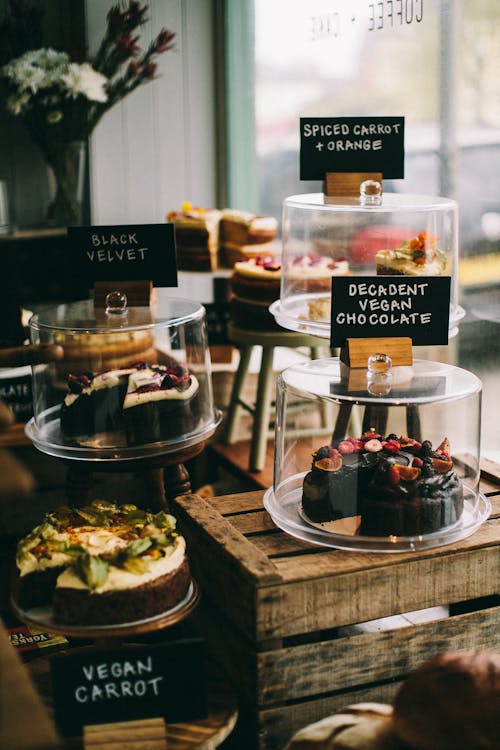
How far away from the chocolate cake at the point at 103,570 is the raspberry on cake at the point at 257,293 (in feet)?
4.16

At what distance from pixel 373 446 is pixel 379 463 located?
6 centimetres

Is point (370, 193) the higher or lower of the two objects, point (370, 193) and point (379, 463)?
the higher

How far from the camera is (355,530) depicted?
190 centimetres

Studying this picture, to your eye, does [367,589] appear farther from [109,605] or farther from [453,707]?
[109,605]

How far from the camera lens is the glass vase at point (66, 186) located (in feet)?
12.9

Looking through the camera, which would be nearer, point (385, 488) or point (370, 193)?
point (385, 488)

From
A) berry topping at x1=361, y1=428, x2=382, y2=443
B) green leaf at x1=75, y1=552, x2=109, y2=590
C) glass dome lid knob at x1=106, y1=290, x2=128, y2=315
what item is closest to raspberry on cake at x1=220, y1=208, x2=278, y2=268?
glass dome lid knob at x1=106, y1=290, x2=128, y2=315

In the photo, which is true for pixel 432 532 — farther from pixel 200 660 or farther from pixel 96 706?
pixel 96 706

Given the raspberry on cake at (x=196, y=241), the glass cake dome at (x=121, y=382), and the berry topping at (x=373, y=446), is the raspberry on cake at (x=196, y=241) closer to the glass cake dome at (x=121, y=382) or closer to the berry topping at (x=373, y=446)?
the glass cake dome at (x=121, y=382)

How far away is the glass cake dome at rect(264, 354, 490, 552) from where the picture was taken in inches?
73.7

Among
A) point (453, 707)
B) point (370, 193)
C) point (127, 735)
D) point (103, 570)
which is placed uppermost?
point (370, 193)

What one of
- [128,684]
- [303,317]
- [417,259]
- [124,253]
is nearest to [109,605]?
[128,684]

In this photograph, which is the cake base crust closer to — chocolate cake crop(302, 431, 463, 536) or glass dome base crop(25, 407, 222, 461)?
chocolate cake crop(302, 431, 463, 536)

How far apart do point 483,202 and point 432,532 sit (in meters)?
1.47
